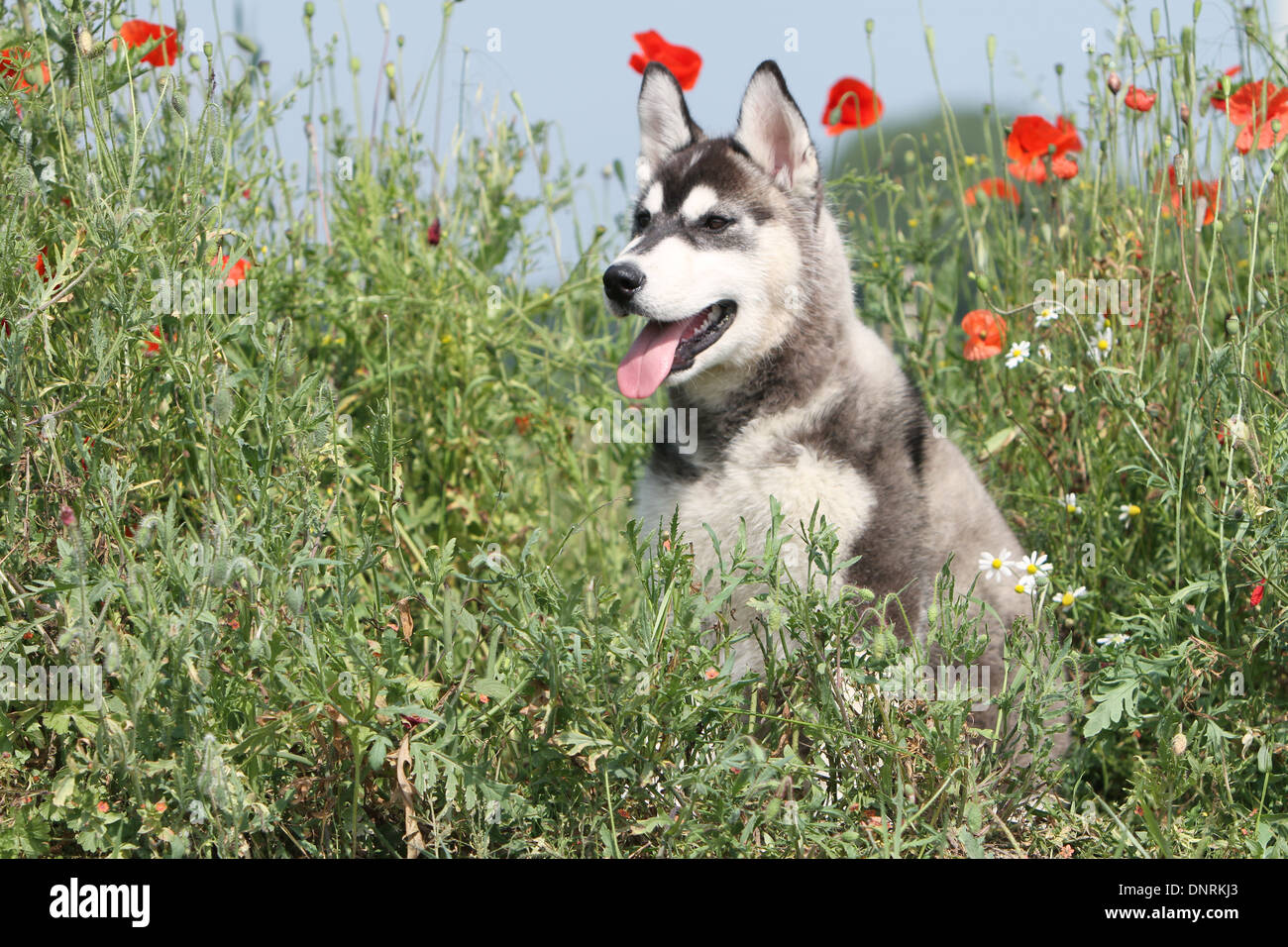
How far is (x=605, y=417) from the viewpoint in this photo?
171 inches

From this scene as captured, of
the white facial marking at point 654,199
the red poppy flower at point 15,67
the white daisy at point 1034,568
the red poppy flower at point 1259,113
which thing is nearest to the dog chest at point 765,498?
the white daisy at point 1034,568

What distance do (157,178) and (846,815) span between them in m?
2.93

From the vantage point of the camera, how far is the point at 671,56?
448 centimetres

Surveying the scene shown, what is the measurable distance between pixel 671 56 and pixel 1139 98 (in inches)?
67.9

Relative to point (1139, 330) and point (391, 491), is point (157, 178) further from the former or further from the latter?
point (1139, 330)

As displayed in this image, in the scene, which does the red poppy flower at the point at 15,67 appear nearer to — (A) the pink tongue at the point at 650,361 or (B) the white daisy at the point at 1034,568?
(A) the pink tongue at the point at 650,361

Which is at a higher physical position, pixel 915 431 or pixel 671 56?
pixel 671 56

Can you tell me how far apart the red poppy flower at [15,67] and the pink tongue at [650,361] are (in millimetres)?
1783

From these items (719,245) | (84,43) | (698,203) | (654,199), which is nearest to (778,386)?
(719,245)

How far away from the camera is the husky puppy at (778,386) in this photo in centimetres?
337

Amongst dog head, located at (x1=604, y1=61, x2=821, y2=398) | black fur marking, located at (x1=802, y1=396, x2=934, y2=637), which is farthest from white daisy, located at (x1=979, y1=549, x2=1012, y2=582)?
dog head, located at (x1=604, y1=61, x2=821, y2=398)

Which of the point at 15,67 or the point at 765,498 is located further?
the point at 765,498

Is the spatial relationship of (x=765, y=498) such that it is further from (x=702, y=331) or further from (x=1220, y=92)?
(x=1220, y=92)
